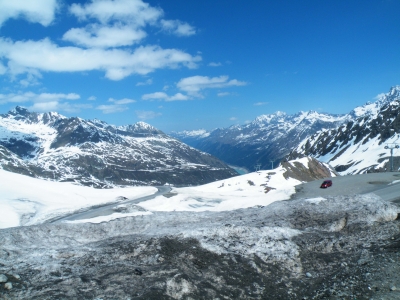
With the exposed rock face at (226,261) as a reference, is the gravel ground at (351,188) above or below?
above

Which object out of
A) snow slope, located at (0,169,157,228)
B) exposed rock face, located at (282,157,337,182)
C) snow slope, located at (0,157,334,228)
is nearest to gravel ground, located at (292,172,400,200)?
snow slope, located at (0,157,334,228)

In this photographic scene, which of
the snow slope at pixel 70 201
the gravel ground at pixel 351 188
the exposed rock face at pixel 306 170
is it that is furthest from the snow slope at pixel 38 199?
the exposed rock face at pixel 306 170

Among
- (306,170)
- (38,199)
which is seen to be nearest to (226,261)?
(38,199)

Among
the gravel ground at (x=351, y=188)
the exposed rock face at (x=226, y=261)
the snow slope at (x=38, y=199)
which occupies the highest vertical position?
the snow slope at (x=38, y=199)

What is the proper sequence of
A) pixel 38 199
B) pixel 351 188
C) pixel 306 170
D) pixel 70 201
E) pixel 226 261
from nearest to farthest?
pixel 226 261 < pixel 351 188 < pixel 38 199 < pixel 70 201 < pixel 306 170

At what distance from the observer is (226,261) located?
12477 millimetres

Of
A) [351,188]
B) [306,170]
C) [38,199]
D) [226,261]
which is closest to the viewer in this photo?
[226,261]

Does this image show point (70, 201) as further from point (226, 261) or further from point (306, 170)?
point (306, 170)

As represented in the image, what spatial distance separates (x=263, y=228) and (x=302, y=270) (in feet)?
11.2

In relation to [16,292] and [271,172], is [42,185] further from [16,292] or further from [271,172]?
[271,172]

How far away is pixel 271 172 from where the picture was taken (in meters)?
78.0

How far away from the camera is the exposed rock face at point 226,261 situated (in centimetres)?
1004

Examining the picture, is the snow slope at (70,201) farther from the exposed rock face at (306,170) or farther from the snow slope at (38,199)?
the exposed rock face at (306,170)

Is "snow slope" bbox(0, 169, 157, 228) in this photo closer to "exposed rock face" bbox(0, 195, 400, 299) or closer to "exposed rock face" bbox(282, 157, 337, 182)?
"exposed rock face" bbox(0, 195, 400, 299)
